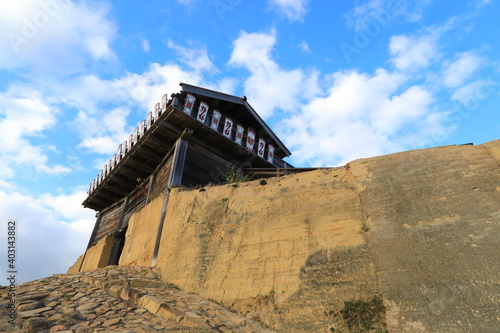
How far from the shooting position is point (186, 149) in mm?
14578

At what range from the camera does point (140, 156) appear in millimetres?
16672

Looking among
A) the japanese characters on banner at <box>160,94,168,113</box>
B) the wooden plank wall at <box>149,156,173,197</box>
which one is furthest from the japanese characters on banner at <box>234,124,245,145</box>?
Result: the japanese characters on banner at <box>160,94,168,113</box>

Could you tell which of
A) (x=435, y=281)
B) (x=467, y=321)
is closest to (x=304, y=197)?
(x=435, y=281)

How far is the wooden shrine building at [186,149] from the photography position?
14.2 m

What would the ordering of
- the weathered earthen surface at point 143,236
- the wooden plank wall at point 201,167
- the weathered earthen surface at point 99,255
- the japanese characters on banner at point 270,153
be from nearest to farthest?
the weathered earthen surface at point 143,236
the wooden plank wall at point 201,167
the weathered earthen surface at point 99,255
the japanese characters on banner at point 270,153

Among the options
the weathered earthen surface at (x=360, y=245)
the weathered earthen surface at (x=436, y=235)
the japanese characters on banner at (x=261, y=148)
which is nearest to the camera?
the weathered earthen surface at (x=436, y=235)

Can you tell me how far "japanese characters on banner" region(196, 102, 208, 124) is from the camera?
14484 millimetres

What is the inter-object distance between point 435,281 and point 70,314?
7180mm

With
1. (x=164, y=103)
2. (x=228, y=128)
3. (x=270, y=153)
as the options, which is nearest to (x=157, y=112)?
(x=164, y=103)

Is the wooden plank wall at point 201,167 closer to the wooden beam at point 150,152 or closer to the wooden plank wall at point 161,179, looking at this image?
the wooden plank wall at point 161,179

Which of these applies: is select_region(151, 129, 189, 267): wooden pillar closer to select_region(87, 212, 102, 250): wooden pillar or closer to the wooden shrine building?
the wooden shrine building

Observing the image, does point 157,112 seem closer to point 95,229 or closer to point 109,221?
point 109,221

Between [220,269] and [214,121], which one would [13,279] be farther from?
[214,121]

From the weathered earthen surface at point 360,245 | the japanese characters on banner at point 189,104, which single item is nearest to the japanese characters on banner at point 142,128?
the japanese characters on banner at point 189,104
